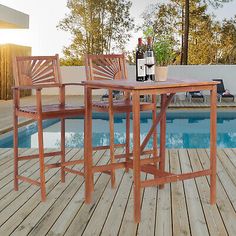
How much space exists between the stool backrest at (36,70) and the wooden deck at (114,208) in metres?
0.83

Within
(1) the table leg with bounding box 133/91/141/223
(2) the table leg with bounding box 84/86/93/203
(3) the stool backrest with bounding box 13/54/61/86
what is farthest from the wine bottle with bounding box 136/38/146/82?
(3) the stool backrest with bounding box 13/54/61/86

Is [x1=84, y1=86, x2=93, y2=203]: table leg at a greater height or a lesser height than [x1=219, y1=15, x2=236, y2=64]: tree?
lesser

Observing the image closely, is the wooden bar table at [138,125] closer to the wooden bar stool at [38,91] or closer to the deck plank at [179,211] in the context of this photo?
the deck plank at [179,211]

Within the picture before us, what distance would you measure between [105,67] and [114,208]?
1.31 meters

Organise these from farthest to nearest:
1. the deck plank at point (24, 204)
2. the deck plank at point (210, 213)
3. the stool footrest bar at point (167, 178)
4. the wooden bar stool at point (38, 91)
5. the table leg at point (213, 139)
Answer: the wooden bar stool at point (38, 91) < the table leg at point (213, 139) < the stool footrest bar at point (167, 178) < the deck plank at point (24, 204) < the deck plank at point (210, 213)

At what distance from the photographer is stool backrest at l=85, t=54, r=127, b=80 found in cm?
413

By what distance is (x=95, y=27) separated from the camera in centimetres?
2086

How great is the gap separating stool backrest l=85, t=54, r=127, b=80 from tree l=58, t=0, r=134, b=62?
54.9ft

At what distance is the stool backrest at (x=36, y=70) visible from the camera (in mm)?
3783

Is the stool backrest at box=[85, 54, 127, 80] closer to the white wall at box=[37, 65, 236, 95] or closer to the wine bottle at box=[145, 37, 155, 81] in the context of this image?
the wine bottle at box=[145, 37, 155, 81]

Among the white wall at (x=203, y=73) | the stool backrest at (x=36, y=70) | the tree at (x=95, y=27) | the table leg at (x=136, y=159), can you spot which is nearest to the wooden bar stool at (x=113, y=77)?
the stool backrest at (x=36, y=70)

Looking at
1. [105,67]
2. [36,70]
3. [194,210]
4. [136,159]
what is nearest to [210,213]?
[194,210]

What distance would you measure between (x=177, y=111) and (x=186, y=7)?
8661 millimetres

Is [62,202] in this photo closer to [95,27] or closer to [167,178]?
[167,178]
